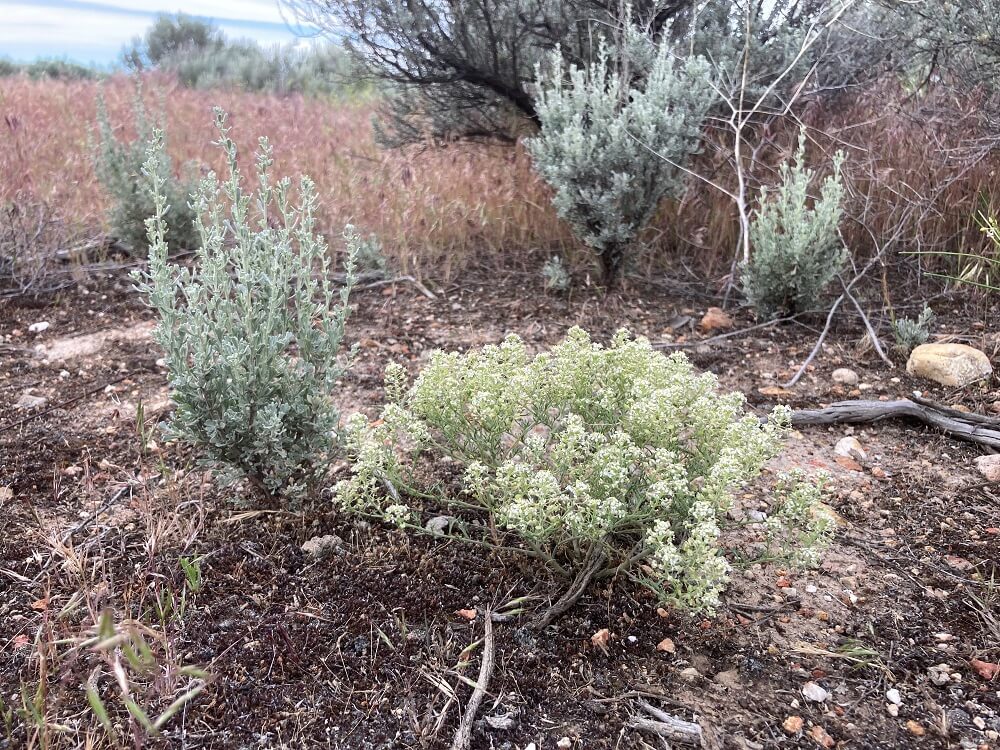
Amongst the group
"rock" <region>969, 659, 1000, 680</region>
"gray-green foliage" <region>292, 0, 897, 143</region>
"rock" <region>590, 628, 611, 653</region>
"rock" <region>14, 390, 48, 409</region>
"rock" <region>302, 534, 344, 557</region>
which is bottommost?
"rock" <region>969, 659, 1000, 680</region>

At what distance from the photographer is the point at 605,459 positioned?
1872 millimetres

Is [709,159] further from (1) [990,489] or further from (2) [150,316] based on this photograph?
(2) [150,316]

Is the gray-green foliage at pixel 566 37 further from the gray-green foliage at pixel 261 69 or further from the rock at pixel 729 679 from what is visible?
the gray-green foliage at pixel 261 69

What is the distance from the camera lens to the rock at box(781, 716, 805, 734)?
1.79 meters

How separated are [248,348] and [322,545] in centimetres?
62

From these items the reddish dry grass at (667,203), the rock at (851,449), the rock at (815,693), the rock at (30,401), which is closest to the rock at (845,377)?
the rock at (851,449)

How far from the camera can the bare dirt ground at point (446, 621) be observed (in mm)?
1788

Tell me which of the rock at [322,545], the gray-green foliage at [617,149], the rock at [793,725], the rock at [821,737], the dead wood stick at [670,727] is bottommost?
the rock at [821,737]

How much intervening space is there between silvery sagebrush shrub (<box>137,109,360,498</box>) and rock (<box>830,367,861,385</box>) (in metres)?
2.40

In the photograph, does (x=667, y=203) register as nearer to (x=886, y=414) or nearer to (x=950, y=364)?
(x=950, y=364)

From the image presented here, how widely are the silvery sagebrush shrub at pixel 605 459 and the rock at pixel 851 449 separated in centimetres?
102

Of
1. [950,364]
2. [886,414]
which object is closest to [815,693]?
[886,414]

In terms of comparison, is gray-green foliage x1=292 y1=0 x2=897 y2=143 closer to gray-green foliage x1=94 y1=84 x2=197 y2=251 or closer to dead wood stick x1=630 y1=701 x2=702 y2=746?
gray-green foliage x1=94 y1=84 x2=197 y2=251

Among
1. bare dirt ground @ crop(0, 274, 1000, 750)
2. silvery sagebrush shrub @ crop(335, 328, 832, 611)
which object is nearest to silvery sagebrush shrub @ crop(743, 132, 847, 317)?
bare dirt ground @ crop(0, 274, 1000, 750)
